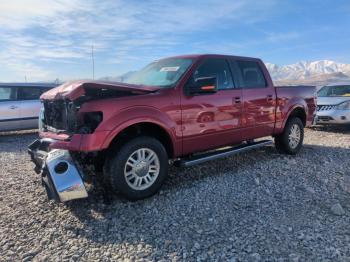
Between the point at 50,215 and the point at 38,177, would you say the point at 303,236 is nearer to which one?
the point at 50,215

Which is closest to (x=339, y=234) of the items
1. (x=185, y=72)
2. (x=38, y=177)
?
(x=185, y=72)

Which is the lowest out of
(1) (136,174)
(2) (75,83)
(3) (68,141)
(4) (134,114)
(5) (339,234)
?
(5) (339,234)

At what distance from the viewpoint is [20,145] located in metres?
8.62

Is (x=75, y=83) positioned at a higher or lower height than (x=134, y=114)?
higher

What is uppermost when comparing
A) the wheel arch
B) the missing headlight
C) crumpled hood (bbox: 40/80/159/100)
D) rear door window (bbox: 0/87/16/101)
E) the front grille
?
rear door window (bbox: 0/87/16/101)

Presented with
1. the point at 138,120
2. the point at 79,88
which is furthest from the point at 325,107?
the point at 79,88

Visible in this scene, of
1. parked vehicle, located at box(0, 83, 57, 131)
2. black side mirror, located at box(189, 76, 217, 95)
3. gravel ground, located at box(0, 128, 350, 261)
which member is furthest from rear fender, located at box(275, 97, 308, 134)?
parked vehicle, located at box(0, 83, 57, 131)

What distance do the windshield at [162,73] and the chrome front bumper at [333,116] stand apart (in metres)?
6.74

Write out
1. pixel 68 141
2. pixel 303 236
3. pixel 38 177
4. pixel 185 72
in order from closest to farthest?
1. pixel 303 236
2. pixel 68 141
3. pixel 185 72
4. pixel 38 177

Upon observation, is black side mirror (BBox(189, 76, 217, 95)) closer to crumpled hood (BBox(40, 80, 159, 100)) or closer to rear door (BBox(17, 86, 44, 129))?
crumpled hood (BBox(40, 80, 159, 100))

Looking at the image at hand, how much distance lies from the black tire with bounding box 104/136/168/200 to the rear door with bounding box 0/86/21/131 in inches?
266

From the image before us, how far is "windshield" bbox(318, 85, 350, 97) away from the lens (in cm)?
1106

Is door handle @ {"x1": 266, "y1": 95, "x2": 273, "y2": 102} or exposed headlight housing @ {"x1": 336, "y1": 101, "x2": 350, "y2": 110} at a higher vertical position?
door handle @ {"x1": 266, "y1": 95, "x2": 273, "y2": 102}

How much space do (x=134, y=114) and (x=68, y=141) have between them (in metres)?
0.84
